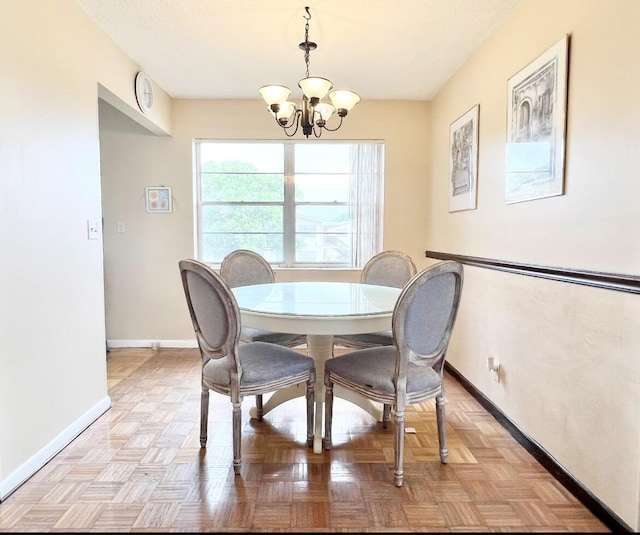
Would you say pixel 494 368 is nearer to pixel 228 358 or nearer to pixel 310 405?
pixel 310 405

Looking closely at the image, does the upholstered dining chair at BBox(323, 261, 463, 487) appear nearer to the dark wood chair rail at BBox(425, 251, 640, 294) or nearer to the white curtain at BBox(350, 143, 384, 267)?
the dark wood chair rail at BBox(425, 251, 640, 294)

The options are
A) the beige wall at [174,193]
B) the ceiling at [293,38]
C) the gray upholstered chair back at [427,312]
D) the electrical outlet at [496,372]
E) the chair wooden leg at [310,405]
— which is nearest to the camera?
the gray upholstered chair back at [427,312]

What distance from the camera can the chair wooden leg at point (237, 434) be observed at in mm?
1697

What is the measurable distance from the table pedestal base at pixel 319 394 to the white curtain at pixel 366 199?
1676 mm

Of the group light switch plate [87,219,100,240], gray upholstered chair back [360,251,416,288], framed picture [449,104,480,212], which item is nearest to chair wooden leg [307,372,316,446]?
gray upholstered chair back [360,251,416,288]

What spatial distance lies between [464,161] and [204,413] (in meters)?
2.34

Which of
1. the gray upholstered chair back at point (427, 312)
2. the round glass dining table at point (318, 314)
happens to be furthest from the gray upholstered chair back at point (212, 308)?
the gray upholstered chair back at point (427, 312)

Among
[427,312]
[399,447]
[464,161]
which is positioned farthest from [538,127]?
[399,447]

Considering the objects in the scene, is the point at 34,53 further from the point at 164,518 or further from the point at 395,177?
the point at 395,177

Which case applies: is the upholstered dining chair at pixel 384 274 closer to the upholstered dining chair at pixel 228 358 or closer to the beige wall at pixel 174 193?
the upholstered dining chair at pixel 228 358

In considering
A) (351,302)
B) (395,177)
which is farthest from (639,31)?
(395,177)

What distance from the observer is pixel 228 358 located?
1691mm

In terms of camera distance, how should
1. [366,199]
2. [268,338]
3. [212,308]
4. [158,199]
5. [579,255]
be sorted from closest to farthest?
[579,255]
[212,308]
[268,338]
[158,199]
[366,199]

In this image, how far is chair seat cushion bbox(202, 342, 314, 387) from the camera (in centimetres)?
173
